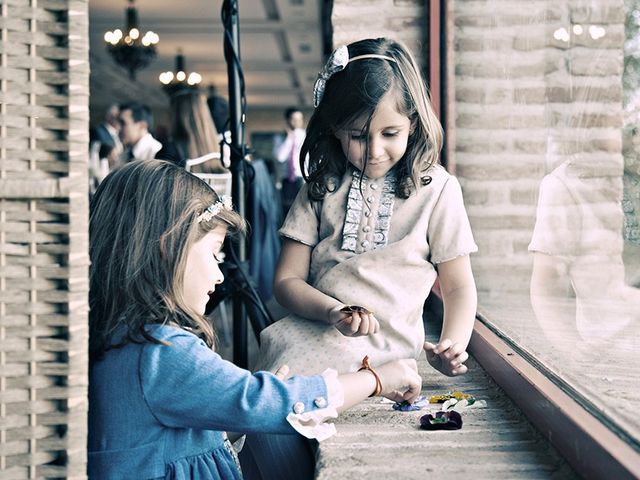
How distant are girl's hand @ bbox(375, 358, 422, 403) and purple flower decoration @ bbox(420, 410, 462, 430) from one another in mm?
51

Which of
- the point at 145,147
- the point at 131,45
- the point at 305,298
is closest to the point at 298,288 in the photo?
the point at 305,298

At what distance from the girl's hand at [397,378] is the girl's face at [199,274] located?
1.07 feet

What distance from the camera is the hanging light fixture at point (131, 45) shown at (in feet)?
27.5

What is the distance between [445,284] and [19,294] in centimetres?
98

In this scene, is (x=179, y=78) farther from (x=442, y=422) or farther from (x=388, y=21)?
(x=442, y=422)

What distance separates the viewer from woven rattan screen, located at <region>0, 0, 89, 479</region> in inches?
37.2

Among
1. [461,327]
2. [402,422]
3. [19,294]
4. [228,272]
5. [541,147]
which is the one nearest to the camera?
[19,294]

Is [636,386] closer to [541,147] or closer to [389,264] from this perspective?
[389,264]

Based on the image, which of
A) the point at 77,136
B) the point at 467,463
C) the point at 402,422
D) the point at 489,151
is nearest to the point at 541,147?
the point at 489,151

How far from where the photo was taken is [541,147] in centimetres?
184

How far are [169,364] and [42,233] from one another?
0.37 metres

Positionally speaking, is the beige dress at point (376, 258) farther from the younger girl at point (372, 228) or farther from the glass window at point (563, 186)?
the glass window at point (563, 186)

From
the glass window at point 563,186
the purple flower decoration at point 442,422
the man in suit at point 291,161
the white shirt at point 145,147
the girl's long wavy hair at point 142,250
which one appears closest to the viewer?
the glass window at point 563,186

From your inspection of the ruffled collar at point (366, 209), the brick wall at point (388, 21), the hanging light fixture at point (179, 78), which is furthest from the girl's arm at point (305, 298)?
the hanging light fixture at point (179, 78)
